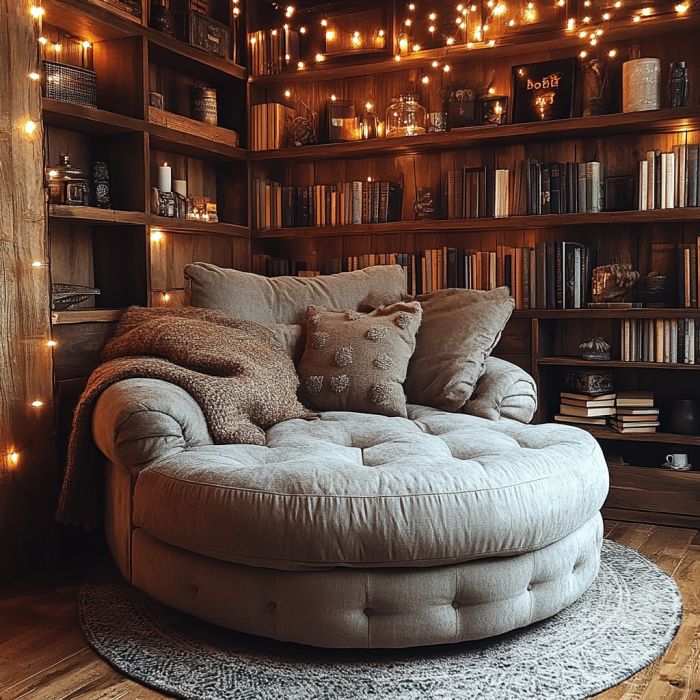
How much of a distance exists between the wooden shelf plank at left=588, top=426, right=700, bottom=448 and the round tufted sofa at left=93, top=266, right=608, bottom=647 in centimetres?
108

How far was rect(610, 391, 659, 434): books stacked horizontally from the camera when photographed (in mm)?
3438

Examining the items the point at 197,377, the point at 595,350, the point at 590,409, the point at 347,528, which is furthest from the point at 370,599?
the point at 595,350

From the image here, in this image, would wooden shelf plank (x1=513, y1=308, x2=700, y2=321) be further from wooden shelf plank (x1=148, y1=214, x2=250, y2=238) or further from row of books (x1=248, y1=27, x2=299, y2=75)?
row of books (x1=248, y1=27, x2=299, y2=75)

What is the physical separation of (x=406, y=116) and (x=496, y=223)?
70 cm

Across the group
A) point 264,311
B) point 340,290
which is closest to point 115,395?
point 264,311

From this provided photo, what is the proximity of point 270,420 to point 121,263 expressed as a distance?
121 centimetres

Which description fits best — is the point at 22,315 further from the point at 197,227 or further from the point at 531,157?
the point at 531,157

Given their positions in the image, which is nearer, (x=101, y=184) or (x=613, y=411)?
(x=101, y=184)

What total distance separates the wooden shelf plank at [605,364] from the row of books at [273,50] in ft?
6.34

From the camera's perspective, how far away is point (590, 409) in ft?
11.5

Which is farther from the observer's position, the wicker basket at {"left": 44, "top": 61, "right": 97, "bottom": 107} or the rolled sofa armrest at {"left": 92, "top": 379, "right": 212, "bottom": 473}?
the wicker basket at {"left": 44, "top": 61, "right": 97, "bottom": 107}

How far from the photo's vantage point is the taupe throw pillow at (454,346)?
297 cm

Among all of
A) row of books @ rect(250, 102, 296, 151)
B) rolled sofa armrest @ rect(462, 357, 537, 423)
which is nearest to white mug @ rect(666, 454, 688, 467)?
rolled sofa armrest @ rect(462, 357, 537, 423)

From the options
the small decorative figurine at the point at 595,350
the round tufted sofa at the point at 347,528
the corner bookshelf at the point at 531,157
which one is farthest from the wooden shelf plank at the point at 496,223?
the round tufted sofa at the point at 347,528
